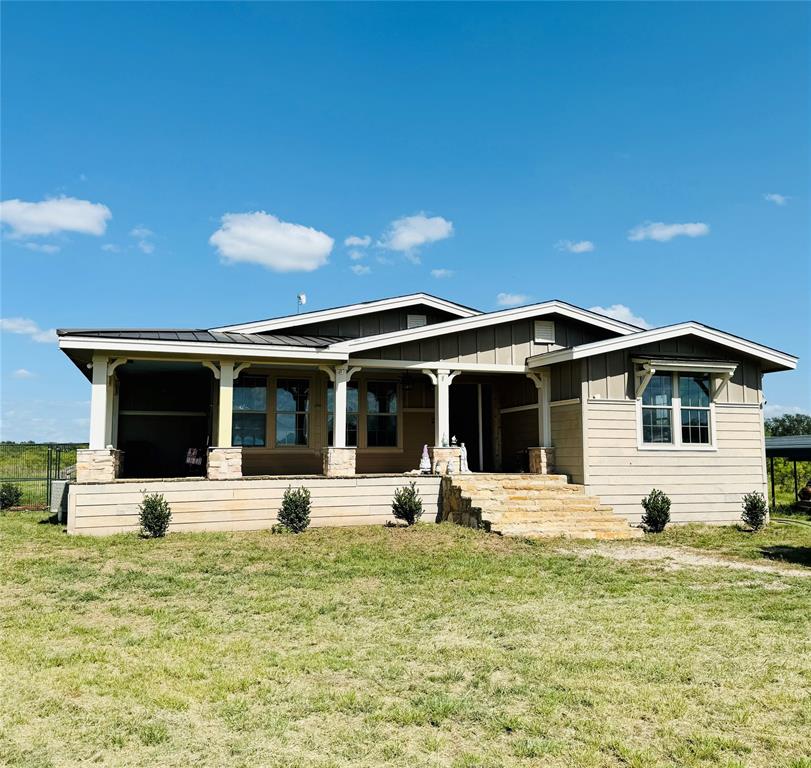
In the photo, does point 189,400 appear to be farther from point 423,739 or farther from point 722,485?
point 423,739

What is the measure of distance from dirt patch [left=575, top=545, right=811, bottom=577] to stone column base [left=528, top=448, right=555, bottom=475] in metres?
3.58

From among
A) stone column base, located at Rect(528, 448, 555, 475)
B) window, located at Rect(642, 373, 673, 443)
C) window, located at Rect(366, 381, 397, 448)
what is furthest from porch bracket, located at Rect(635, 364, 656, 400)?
window, located at Rect(366, 381, 397, 448)

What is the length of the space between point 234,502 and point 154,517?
1.55 meters

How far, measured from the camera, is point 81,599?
7207 mm

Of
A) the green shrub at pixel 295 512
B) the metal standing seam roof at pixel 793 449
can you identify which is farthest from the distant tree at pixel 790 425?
the green shrub at pixel 295 512

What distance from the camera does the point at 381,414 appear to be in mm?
16344

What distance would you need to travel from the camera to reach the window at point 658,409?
47.3 feet

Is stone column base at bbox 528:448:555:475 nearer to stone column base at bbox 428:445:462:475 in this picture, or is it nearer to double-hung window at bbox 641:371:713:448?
→ stone column base at bbox 428:445:462:475

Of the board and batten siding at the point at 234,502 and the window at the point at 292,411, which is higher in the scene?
the window at the point at 292,411

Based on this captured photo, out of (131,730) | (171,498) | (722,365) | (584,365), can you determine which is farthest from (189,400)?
(131,730)

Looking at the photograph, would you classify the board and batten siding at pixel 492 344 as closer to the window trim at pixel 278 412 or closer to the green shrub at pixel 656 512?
the window trim at pixel 278 412

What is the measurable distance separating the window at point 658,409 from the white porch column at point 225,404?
8.63 m

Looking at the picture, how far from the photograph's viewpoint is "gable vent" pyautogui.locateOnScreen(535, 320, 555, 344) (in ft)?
50.2

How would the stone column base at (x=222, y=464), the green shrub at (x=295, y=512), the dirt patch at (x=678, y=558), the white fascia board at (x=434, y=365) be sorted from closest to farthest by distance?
1. the dirt patch at (x=678, y=558)
2. the green shrub at (x=295, y=512)
3. the stone column base at (x=222, y=464)
4. the white fascia board at (x=434, y=365)
